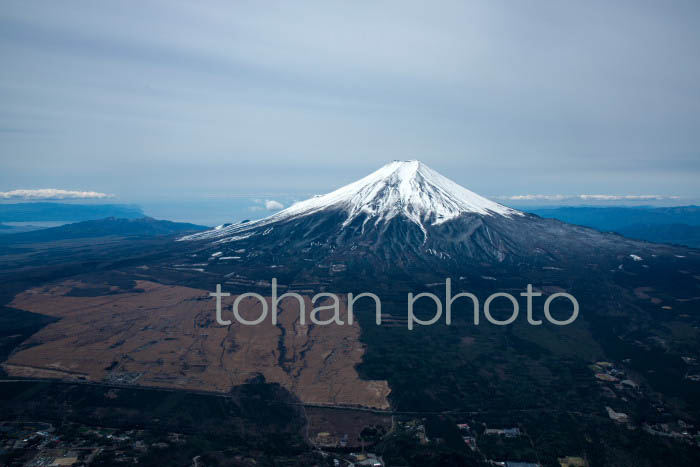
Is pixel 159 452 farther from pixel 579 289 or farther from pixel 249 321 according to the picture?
pixel 579 289

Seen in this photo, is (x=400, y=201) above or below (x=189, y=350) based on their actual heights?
above

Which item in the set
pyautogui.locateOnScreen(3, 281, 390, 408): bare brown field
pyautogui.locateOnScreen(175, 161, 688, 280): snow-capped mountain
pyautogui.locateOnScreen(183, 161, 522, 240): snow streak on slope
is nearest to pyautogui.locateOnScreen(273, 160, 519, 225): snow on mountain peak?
pyautogui.locateOnScreen(183, 161, 522, 240): snow streak on slope

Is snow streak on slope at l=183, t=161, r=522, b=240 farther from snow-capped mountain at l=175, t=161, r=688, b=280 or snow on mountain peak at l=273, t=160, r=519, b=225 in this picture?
snow-capped mountain at l=175, t=161, r=688, b=280

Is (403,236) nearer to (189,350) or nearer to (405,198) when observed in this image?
(405,198)

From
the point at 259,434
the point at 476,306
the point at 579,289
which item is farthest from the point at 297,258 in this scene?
the point at 259,434

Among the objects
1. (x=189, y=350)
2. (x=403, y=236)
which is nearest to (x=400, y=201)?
(x=403, y=236)

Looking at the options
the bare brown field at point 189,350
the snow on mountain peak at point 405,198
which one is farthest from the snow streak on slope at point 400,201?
the bare brown field at point 189,350
